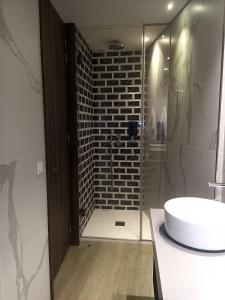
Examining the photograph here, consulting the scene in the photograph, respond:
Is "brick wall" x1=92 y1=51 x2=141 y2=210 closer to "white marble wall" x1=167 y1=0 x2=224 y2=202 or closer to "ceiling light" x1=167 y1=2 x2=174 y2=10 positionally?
"white marble wall" x1=167 y1=0 x2=224 y2=202

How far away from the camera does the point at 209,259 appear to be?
2.84ft

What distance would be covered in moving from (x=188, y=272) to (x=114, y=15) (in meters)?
2.21

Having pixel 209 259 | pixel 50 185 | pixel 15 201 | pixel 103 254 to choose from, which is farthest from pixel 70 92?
pixel 209 259

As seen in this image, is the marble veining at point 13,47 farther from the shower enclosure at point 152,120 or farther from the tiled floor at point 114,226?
the tiled floor at point 114,226

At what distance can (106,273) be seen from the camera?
220 cm

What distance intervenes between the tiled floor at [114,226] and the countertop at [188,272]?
1.96 metres

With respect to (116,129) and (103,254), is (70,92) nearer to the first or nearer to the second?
(116,129)

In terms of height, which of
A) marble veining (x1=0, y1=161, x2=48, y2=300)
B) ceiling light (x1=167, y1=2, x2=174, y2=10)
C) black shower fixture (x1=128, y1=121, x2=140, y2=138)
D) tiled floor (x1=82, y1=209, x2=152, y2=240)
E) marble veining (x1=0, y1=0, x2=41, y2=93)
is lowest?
tiled floor (x1=82, y1=209, x2=152, y2=240)

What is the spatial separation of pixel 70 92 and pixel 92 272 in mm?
1821

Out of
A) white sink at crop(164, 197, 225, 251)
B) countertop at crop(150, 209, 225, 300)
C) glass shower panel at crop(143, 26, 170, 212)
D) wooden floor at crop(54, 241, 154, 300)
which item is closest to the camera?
countertop at crop(150, 209, 225, 300)

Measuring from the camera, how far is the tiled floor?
2844 millimetres

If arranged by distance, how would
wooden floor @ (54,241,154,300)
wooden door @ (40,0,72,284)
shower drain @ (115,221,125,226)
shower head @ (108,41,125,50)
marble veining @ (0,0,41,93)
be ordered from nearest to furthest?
marble veining @ (0,0,41,93), wooden door @ (40,0,72,284), wooden floor @ (54,241,154,300), shower head @ (108,41,125,50), shower drain @ (115,221,125,226)

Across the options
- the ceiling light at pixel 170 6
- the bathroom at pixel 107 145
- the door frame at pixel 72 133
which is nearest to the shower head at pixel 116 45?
the bathroom at pixel 107 145

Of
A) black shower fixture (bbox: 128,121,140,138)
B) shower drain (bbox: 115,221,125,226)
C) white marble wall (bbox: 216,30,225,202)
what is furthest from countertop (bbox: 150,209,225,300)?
black shower fixture (bbox: 128,121,140,138)
